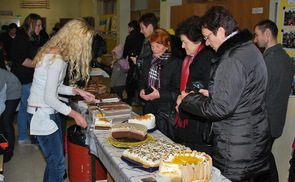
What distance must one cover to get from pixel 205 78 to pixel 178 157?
2.84 ft

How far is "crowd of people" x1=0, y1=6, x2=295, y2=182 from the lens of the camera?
1.65m

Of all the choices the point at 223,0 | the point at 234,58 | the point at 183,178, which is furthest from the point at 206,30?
the point at 223,0

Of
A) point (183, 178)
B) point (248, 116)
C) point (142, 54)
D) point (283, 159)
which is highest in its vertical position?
point (142, 54)

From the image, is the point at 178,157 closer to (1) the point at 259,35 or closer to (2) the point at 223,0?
(1) the point at 259,35

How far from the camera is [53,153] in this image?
224cm

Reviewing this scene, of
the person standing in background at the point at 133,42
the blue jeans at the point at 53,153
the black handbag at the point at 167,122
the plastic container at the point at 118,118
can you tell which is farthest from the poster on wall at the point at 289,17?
the blue jeans at the point at 53,153

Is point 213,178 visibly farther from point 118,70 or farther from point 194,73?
point 118,70

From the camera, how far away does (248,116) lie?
1.67 meters

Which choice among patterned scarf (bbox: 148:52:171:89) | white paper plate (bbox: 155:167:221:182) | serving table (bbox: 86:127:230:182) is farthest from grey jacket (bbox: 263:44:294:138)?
white paper plate (bbox: 155:167:221:182)

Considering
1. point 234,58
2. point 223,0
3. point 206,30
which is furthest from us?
point 223,0

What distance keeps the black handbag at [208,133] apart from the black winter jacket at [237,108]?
0.40 feet

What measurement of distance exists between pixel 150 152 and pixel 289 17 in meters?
2.41

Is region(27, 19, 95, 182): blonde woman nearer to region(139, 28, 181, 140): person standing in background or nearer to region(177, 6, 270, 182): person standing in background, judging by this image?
region(139, 28, 181, 140): person standing in background

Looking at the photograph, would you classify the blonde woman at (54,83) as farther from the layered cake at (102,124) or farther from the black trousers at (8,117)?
the black trousers at (8,117)
